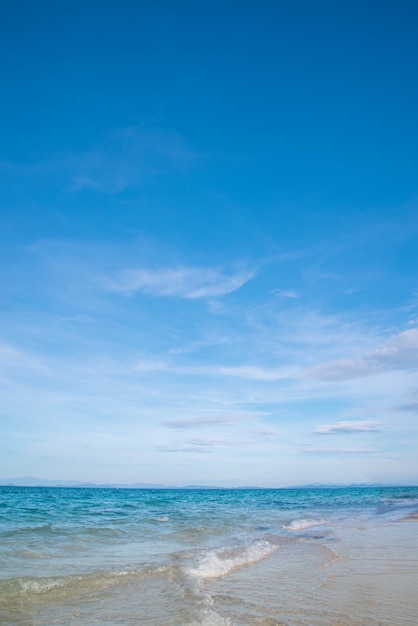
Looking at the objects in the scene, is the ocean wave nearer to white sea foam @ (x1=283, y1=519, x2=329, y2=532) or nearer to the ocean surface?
the ocean surface

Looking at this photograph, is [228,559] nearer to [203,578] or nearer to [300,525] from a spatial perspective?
[203,578]

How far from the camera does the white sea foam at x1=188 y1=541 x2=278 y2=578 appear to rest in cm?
1007

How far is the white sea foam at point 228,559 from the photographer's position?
1007 cm

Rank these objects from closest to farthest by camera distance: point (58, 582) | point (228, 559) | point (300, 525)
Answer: point (58, 582) → point (228, 559) → point (300, 525)

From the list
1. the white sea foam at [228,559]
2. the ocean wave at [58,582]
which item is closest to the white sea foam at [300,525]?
the white sea foam at [228,559]

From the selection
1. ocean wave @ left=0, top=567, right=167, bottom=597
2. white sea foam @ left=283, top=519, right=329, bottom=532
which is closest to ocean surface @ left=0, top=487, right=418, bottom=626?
ocean wave @ left=0, top=567, right=167, bottom=597

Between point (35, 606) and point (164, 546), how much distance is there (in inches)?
288

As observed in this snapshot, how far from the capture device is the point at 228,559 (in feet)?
37.7

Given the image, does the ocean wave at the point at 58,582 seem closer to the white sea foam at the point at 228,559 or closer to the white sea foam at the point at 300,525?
the white sea foam at the point at 228,559

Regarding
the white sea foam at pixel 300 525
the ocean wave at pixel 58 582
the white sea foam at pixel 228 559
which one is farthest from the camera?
the white sea foam at pixel 300 525

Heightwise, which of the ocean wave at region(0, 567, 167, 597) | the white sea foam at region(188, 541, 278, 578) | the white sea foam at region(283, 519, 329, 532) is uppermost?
the ocean wave at region(0, 567, 167, 597)

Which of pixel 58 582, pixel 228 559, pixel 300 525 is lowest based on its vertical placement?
pixel 300 525

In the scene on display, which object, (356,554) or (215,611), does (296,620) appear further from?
(356,554)

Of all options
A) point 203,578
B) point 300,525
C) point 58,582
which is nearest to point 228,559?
point 203,578
